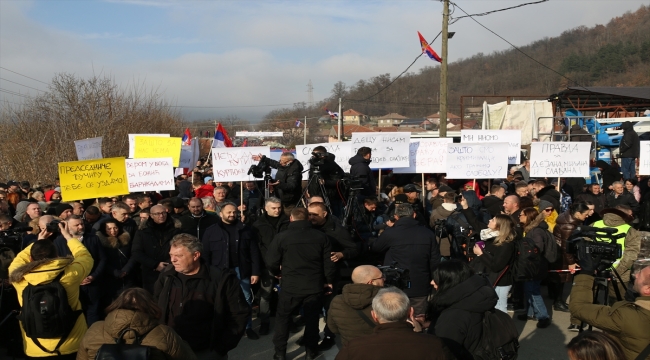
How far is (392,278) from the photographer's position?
4918 millimetres

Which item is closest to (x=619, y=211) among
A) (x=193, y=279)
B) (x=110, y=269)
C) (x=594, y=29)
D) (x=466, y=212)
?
(x=466, y=212)

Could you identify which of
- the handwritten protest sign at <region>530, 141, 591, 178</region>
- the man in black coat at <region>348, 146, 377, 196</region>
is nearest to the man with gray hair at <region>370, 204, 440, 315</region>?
the man in black coat at <region>348, 146, 377, 196</region>

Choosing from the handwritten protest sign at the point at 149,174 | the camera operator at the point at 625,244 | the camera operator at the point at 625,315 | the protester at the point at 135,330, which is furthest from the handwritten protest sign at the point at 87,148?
the camera operator at the point at 625,315

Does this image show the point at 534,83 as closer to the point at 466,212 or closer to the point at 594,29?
the point at 594,29

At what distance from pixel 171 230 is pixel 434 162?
21.5 ft

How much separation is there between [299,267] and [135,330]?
112 inches

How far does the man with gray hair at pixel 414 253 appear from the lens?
237 inches

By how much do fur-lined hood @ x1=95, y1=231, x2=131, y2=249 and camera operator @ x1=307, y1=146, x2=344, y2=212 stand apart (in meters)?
2.74

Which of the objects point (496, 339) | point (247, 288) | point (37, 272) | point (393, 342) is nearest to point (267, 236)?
point (247, 288)

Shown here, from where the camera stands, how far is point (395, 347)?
325 cm

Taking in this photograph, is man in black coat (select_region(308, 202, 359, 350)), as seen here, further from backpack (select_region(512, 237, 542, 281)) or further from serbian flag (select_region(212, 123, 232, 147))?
serbian flag (select_region(212, 123, 232, 147))

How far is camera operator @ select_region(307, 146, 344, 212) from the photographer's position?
27.7 ft

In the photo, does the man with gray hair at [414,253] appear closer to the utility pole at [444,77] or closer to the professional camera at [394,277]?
the professional camera at [394,277]

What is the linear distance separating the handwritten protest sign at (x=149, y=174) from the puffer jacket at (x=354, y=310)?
661 cm
